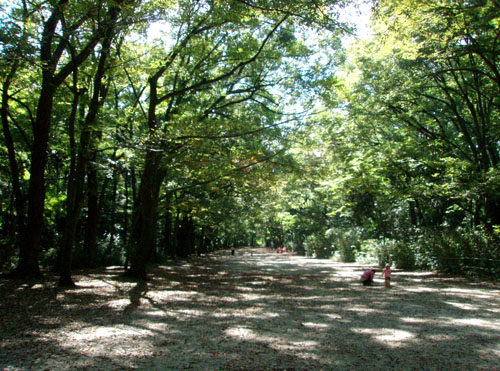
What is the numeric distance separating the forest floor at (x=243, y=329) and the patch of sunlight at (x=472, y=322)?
0.03 metres

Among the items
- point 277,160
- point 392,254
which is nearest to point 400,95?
point 277,160

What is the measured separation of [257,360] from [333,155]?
16.7m

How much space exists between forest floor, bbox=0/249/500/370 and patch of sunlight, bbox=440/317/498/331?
0.03 metres

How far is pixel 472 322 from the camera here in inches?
287

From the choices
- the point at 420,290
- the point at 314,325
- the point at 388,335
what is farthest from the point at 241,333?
Answer: the point at 420,290

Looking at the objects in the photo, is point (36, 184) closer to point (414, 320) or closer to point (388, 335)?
point (388, 335)

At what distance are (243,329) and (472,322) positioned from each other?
174 inches

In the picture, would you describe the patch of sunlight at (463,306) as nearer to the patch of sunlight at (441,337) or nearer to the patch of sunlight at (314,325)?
the patch of sunlight at (441,337)

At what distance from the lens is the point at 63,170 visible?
1952cm

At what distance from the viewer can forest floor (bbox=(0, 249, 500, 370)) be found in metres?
4.85

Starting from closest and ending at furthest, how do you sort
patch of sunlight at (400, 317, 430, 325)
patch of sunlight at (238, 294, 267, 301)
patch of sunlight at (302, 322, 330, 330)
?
patch of sunlight at (302, 322, 330, 330), patch of sunlight at (400, 317, 430, 325), patch of sunlight at (238, 294, 267, 301)

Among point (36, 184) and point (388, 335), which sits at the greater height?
point (36, 184)

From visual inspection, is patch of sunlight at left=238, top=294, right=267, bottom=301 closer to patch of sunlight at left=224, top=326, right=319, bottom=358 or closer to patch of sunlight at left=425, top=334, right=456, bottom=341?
patch of sunlight at left=224, top=326, right=319, bottom=358

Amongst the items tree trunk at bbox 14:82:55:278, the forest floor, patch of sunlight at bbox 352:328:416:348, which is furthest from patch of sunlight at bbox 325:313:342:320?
tree trunk at bbox 14:82:55:278
